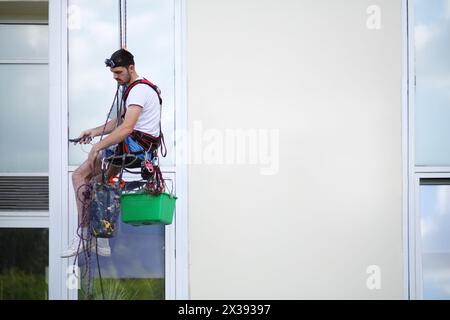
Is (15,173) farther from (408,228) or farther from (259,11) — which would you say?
(408,228)

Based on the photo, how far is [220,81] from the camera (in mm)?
11523

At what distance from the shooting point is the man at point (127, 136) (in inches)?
439

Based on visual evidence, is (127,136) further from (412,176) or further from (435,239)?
(435,239)

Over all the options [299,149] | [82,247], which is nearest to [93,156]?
[82,247]

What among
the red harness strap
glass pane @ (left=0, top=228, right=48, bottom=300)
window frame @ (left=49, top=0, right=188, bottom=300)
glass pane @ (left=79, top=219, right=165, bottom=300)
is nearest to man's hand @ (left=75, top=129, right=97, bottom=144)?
window frame @ (left=49, top=0, right=188, bottom=300)

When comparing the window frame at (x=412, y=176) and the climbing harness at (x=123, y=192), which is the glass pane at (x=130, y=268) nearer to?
the climbing harness at (x=123, y=192)

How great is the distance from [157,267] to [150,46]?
5.12ft

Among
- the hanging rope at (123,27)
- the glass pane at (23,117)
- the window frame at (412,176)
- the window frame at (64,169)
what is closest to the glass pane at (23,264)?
the window frame at (64,169)

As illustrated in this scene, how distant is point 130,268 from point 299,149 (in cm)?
144

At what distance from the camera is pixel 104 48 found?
11.6m

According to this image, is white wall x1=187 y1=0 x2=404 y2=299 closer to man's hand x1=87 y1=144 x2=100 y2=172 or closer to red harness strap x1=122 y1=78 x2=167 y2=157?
red harness strap x1=122 y1=78 x2=167 y2=157

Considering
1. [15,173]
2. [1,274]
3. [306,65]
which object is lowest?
[1,274]

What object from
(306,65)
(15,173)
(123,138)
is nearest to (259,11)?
(306,65)

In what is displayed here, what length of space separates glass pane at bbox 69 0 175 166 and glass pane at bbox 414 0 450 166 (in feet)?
5.75
